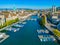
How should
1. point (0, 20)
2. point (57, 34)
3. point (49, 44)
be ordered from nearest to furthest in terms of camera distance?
point (49, 44) < point (57, 34) < point (0, 20)

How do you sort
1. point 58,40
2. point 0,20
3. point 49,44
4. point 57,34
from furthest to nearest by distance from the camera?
point 0,20 → point 57,34 → point 58,40 → point 49,44

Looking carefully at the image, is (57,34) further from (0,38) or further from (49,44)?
(0,38)

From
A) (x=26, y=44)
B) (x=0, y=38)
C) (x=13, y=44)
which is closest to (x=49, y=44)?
(x=26, y=44)

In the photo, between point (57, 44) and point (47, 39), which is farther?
point (47, 39)

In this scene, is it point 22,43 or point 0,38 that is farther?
point 0,38

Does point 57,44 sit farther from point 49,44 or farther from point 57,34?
point 57,34

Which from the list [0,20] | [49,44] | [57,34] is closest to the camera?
[49,44]

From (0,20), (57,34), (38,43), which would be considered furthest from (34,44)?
(0,20)

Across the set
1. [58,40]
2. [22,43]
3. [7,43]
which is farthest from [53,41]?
[7,43]

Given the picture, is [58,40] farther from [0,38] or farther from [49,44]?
[0,38]
